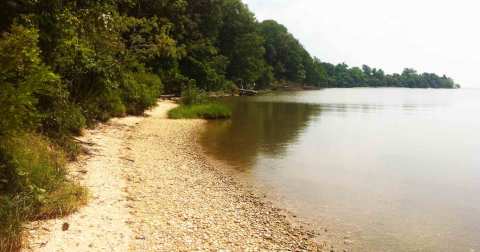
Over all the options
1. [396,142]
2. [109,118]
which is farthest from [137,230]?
[396,142]

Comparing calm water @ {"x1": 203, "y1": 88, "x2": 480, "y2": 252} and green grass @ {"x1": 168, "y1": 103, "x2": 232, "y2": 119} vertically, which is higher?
green grass @ {"x1": 168, "y1": 103, "x2": 232, "y2": 119}

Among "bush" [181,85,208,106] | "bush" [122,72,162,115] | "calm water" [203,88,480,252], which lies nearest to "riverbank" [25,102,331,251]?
"calm water" [203,88,480,252]

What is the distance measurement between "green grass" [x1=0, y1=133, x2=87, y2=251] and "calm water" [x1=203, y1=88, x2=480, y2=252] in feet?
21.3

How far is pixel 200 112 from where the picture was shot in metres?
34.8

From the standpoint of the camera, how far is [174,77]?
54.5 m

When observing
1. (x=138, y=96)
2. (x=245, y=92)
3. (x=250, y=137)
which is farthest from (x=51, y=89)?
(x=245, y=92)

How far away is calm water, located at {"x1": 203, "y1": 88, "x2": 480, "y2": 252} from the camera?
35.9 feet

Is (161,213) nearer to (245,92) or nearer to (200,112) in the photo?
(200,112)

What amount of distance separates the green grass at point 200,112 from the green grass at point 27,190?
72.4 feet

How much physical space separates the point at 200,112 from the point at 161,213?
80.0 ft

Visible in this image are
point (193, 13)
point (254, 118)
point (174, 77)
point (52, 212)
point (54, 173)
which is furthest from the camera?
point (193, 13)

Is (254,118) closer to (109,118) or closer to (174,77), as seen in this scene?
(109,118)

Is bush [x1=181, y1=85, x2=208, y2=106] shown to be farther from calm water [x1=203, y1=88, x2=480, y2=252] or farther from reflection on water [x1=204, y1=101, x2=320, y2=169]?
calm water [x1=203, y1=88, x2=480, y2=252]

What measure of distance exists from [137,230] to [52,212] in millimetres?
1958
